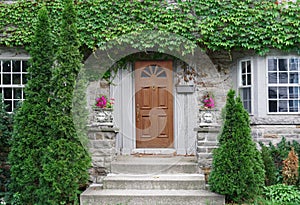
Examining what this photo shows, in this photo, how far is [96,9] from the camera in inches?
300

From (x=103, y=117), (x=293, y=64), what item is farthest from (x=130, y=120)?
(x=293, y=64)

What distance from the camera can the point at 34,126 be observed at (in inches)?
240

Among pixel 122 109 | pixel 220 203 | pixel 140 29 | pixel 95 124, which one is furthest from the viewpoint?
pixel 122 109

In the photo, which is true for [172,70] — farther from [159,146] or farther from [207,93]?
[159,146]

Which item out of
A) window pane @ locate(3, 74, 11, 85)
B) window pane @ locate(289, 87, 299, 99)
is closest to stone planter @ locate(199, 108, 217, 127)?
window pane @ locate(289, 87, 299, 99)

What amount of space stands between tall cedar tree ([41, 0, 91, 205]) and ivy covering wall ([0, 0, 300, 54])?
1.50m

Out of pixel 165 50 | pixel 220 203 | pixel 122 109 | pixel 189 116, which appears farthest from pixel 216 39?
pixel 220 203

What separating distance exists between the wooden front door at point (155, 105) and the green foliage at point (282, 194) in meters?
2.68

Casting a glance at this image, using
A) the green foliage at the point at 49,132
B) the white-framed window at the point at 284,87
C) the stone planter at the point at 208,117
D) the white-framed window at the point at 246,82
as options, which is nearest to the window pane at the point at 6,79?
the green foliage at the point at 49,132

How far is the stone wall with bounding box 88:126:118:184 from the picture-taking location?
6.93 m

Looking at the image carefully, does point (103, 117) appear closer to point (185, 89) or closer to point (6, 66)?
point (185, 89)

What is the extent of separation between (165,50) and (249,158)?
3311 millimetres

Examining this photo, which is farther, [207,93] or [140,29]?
[207,93]

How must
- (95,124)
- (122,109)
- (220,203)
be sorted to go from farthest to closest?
(122,109) < (95,124) < (220,203)
